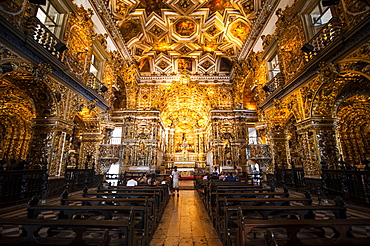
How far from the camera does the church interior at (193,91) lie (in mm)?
5547

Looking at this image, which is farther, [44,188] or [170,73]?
[170,73]

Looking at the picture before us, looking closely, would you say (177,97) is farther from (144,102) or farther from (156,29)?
(156,29)

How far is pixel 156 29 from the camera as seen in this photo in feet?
49.7

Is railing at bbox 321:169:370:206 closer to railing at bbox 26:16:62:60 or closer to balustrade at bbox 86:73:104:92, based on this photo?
railing at bbox 26:16:62:60

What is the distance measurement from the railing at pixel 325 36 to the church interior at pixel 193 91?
51 mm

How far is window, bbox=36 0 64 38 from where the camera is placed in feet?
25.6

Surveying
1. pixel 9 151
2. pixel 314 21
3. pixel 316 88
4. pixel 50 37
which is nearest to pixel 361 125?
pixel 316 88

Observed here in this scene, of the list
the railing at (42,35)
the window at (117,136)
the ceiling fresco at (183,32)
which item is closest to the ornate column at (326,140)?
the ceiling fresco at (183,32)

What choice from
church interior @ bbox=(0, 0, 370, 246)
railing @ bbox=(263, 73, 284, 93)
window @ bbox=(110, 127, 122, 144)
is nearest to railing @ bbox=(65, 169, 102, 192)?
church interior @ bbox=(0, 0, 370, 246)

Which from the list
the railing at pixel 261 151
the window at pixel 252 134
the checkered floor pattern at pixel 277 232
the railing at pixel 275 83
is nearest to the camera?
the checkered floor pattern at pixel 277 232

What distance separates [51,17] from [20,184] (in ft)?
23.3

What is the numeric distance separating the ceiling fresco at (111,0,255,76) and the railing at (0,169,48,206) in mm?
10930

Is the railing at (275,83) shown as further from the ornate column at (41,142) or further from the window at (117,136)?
the window at (117,136)

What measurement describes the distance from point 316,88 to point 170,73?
1413 centimetres
